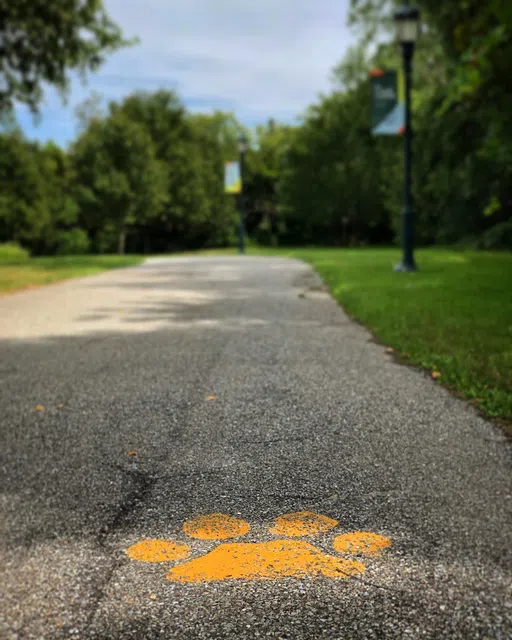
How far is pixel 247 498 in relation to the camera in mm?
2545

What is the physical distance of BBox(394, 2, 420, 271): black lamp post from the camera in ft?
39.7

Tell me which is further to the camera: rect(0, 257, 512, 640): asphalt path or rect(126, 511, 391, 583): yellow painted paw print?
rect(126, 511, 391, 583): yellow painted paw print

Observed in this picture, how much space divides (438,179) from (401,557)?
1836cm

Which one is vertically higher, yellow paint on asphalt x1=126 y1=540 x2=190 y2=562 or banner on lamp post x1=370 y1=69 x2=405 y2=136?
banner on lamp post x1=370 y1=69 x2=405 y2=136

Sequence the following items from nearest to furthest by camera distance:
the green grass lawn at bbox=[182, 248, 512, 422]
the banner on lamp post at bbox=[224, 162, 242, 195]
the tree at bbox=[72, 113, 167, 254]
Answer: the green grass lawn at bbox=[182, 248, 512, 422], the banner on lamp post at bbox=[224, 162, 242, 195], the tree at bbox=[72, 113, 167, 254]

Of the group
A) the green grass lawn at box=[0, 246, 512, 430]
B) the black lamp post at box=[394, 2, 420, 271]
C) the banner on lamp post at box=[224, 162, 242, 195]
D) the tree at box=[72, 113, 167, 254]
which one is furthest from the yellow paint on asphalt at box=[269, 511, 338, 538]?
the tree at box=[72, 113, 167, 254]

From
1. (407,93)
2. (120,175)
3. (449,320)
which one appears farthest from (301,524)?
(120,175)

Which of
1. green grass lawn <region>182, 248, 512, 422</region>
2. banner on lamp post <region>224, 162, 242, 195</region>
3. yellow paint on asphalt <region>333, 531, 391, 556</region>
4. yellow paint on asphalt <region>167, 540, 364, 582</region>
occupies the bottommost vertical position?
yellow paint on asphalt <region>167, 540, 364, 582</region>

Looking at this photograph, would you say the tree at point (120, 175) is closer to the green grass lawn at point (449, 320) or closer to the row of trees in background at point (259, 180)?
the row of trees in background at point (259, 180)

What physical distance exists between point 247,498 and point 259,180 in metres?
50.2

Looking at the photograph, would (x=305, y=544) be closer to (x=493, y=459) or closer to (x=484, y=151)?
(x=493, y=459)

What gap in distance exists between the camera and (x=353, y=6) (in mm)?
24562

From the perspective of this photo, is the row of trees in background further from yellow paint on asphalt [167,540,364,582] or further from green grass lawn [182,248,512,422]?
yellow paint on asphalt [167,540,364,582]

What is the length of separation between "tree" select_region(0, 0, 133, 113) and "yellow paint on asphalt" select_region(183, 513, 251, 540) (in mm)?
17359
